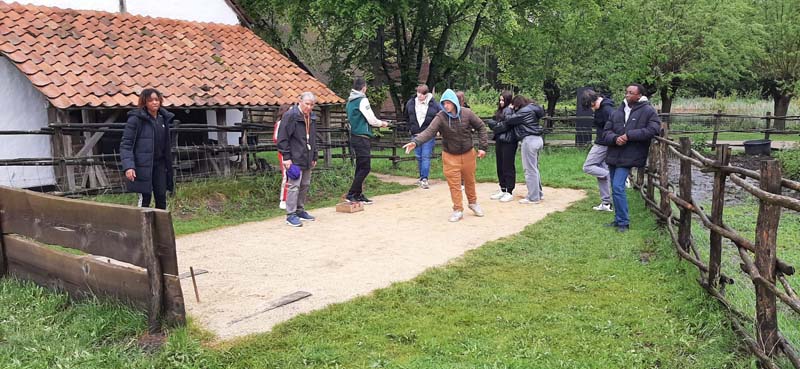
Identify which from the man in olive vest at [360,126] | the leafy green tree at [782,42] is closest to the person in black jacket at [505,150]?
the man in olive vest at [360,126]

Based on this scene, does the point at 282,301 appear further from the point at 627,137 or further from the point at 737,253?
the point at 737,253

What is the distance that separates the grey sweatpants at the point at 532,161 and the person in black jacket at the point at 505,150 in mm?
206

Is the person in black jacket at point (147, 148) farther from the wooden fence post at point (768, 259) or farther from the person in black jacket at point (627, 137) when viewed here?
the wooden fence post at point (768, 259)

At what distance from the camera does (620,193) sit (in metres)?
6.93

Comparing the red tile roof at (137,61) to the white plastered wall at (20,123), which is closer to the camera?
the red tile roof at (137,61)

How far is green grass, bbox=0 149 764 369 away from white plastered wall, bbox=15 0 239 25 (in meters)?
8.60

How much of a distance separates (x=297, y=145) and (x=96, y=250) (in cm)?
348

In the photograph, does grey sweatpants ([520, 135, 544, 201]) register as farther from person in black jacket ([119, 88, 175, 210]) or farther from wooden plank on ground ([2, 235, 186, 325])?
wooden plank on ground ([2, 235, 186, 325])

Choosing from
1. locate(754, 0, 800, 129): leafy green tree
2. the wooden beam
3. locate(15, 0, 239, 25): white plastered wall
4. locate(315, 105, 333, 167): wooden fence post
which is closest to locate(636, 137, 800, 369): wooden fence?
locate(315, 105, 333, 167): wooden fence post

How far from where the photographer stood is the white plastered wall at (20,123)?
415 inches

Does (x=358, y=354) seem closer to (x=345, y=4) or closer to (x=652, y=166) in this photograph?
(x=652, y=166)

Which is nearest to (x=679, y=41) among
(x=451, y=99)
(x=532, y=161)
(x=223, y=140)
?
(x=532, y=161)

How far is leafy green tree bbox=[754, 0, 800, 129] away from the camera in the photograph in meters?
26.3

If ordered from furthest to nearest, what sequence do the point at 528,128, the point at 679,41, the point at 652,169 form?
the point at 679,41
the point at 528,128
the point at 652,169
